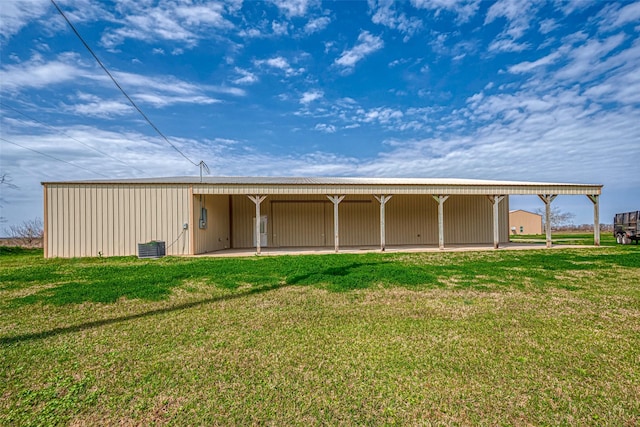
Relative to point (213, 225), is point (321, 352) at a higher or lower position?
lower

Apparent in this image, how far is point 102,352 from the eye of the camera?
411 cm

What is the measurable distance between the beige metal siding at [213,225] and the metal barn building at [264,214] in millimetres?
42

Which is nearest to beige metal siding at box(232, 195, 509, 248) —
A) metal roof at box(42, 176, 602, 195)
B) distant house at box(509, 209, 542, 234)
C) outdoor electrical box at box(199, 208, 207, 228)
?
metal roof at box(42, 176, 602, 195)

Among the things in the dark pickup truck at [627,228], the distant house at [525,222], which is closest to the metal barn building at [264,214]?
the dark pickup truck at [627,228]

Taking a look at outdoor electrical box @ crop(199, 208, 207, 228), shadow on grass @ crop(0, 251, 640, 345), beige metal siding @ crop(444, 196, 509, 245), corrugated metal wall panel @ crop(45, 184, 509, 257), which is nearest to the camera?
shadow on grass @ crop(0, 251, 640, 345)

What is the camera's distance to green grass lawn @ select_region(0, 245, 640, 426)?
2.89 meters

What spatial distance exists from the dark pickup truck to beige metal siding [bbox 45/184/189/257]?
20521 mm

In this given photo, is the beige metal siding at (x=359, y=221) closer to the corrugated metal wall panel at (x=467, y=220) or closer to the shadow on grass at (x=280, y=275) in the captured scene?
the corrugated metal wall panel at (x=467, y=220)

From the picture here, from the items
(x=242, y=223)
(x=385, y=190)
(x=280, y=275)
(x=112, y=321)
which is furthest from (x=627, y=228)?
(x=112, y=321)

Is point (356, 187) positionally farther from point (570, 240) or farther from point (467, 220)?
point (570, 240)

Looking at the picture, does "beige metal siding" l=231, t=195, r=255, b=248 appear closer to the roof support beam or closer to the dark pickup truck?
the roof support beam

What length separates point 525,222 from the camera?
122ft

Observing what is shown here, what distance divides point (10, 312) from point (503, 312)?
769cm

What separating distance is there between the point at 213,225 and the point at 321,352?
1291 cm
